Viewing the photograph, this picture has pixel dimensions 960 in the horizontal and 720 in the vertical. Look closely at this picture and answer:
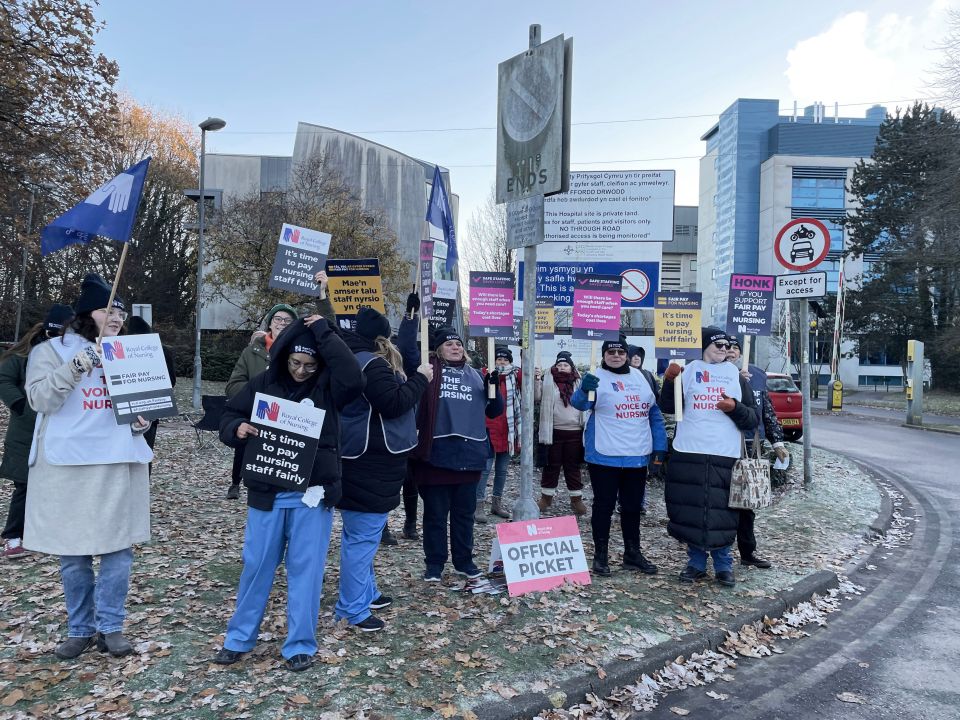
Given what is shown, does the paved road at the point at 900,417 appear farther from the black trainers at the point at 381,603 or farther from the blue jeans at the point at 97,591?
the blue jeans at the point at 97,591

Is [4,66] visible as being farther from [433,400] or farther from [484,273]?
[433,400]

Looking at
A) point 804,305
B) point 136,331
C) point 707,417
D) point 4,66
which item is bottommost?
point 707,417

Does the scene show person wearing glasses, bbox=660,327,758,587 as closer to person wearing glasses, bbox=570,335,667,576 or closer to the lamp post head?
person wearing glasses, bbox=570,335,667,576

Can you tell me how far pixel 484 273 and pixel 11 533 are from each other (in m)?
5.02

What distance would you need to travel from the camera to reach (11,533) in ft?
20.3

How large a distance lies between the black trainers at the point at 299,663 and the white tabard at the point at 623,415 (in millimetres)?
3034

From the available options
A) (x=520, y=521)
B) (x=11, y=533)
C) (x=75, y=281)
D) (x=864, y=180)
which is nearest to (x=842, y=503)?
(x=520, y=521)

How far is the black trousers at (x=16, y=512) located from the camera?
19.7 ft

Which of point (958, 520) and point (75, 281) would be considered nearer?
point (958, 520)

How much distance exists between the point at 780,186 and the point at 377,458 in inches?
2334

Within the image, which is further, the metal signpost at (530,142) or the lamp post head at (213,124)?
the lamp post head at (213,124)

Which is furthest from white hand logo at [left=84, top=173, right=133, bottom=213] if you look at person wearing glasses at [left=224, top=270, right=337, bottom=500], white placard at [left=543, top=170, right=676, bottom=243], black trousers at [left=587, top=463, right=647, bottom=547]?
white placard at [left=543, top=170, right=676, bottom=243]

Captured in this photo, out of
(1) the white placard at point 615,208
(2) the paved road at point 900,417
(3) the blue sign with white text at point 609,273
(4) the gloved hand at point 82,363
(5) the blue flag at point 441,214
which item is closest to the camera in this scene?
(4) the gloved hand at point 82,363

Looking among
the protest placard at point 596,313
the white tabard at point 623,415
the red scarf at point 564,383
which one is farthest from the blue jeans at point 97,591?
the red scarf at point 564,383
